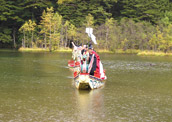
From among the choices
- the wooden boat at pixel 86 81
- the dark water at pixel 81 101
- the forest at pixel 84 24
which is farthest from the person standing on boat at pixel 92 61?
the forest at pixel 84 24

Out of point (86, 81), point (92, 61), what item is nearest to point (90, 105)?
point (86, 81)

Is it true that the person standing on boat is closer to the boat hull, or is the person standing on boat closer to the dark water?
the boat hull

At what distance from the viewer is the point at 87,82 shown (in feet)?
66.2

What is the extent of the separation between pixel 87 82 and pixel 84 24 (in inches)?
2056

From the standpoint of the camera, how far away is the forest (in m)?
67.3

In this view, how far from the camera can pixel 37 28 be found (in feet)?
251

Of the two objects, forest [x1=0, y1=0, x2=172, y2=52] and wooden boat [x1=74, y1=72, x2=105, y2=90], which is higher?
forest [x1=0, y1=0, x2=172, y2=52]

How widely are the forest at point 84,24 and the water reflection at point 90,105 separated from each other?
4428 cm

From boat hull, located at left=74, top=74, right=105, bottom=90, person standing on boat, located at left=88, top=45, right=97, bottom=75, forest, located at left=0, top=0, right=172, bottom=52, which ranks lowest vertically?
boat hull, located at left=74, top=74, right=105, bottom=90

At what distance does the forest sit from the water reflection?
44276 mm

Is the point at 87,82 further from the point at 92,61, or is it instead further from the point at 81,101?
the point at 81,101

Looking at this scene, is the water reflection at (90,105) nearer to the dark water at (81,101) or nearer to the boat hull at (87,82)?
the dark water at (81,101)

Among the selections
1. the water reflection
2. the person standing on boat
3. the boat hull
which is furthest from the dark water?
the person standing on boat

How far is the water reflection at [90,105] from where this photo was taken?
46.0 feet
